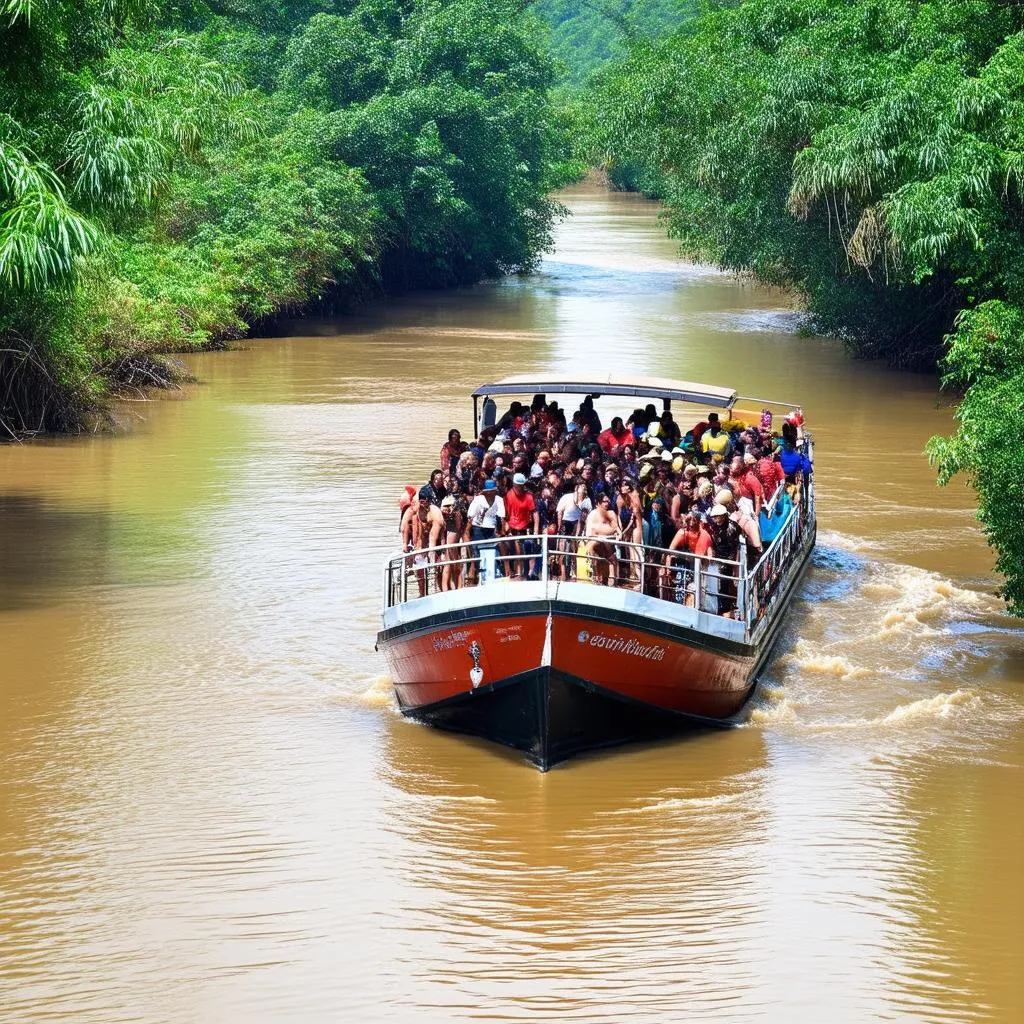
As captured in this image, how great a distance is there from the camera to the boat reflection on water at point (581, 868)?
10438 millimetres

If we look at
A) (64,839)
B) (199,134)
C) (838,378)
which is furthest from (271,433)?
(64,839)

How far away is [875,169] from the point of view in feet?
87.3

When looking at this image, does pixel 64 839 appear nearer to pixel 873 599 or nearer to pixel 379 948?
pixel 379 948

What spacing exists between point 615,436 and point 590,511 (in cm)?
489

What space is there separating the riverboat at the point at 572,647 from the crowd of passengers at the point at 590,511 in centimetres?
6

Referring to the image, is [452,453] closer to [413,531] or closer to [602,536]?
[413,531]

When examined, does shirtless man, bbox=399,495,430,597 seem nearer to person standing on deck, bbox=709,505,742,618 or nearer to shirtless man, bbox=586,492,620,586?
shirtless man, bbox=586,492,620,586

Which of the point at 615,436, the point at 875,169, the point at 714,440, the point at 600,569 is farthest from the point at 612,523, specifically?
the point at 875,169

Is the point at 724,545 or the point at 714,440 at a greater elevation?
the point at 714,440

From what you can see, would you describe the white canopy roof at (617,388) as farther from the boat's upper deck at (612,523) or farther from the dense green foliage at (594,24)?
the dense green foliage at (594,24)

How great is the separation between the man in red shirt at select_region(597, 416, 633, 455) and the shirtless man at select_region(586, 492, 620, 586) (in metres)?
4.68

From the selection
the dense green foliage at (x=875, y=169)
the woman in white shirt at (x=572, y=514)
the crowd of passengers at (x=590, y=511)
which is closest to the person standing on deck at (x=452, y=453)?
the crowd of passengers at (x=590, y=511)

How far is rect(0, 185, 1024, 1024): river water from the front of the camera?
1041 centimetres

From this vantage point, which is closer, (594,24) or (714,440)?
(714,440)
